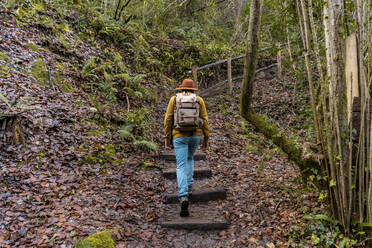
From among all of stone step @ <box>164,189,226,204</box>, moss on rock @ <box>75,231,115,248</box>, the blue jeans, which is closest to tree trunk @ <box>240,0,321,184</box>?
the blue jeans

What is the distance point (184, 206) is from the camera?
13.7 ft

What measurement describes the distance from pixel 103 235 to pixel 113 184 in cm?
147

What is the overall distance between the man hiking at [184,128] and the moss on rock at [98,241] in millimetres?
1259

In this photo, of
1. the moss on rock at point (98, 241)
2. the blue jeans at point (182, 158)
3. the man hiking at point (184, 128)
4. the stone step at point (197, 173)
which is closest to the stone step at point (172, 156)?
the stone step at point (197, 173)

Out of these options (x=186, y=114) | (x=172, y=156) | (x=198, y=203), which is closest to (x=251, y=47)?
(x=186, y=114)

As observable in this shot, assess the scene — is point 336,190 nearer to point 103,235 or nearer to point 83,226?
point 103,235

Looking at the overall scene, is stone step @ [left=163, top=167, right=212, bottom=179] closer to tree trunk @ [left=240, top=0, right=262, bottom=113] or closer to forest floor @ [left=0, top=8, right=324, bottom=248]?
forest floor @ [left=0, top=8, right=324, bottom=248]

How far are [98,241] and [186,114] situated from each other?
2081 millimetres

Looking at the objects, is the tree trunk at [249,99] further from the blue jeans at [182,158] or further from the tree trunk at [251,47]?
the blue jeans at [182,158]

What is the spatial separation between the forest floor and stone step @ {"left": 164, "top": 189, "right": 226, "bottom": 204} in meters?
0.15

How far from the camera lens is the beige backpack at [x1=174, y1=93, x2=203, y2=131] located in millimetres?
4066

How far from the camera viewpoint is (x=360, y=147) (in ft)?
9.36

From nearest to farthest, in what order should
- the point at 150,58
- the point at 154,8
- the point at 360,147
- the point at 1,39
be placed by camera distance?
the point at 360,147 → the point at 1,39 → the point at 150,58 → the point at 154,8

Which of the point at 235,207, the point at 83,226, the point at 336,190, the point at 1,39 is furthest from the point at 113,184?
the point at 1,39
